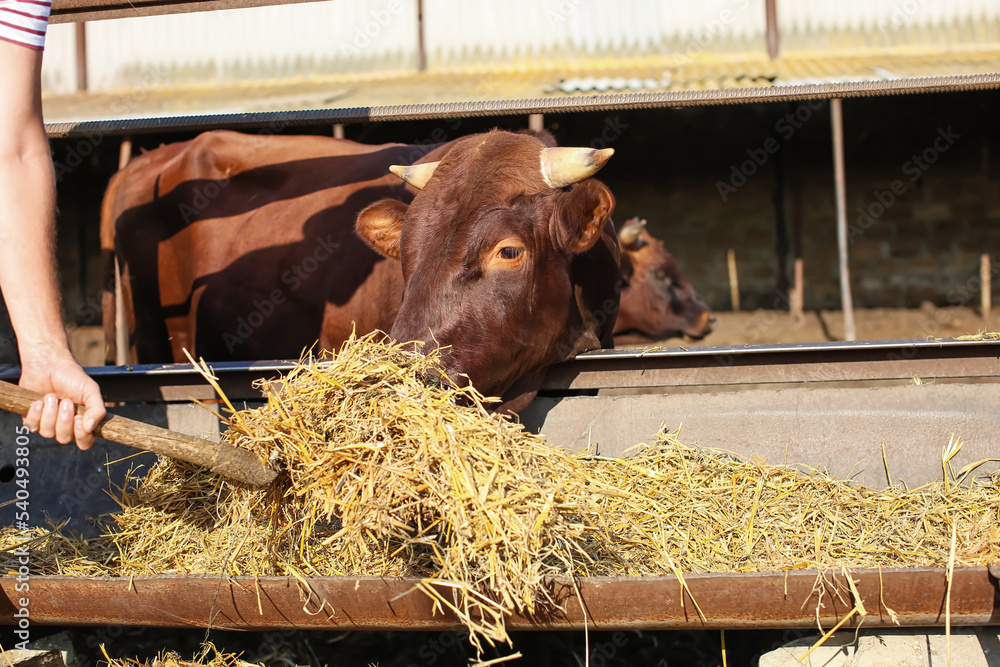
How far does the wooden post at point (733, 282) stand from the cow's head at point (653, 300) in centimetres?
178

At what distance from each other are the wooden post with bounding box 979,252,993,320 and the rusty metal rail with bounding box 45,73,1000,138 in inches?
173

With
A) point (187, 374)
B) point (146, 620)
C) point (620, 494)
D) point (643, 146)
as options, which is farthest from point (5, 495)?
point (643, 146)

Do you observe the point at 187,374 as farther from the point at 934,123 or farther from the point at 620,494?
the point at 934,123

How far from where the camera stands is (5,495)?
138 inches

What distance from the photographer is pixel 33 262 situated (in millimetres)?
2260

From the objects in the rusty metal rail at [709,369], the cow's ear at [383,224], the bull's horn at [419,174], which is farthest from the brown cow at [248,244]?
the rusty metal rail at [709,369]

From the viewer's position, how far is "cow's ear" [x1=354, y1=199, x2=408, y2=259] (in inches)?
153

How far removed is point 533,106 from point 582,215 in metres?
3.38

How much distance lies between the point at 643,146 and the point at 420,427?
30.3ft

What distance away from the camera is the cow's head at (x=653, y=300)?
877 cm

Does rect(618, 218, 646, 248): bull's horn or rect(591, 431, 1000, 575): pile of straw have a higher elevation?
rect(618, 218, 646, 248): bull's horn

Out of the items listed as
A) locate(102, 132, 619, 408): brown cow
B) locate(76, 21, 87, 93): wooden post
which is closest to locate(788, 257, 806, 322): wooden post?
locate(102, 132, 619, 408): brown cow

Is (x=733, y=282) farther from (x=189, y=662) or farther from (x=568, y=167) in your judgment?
(x=189, y=662)
